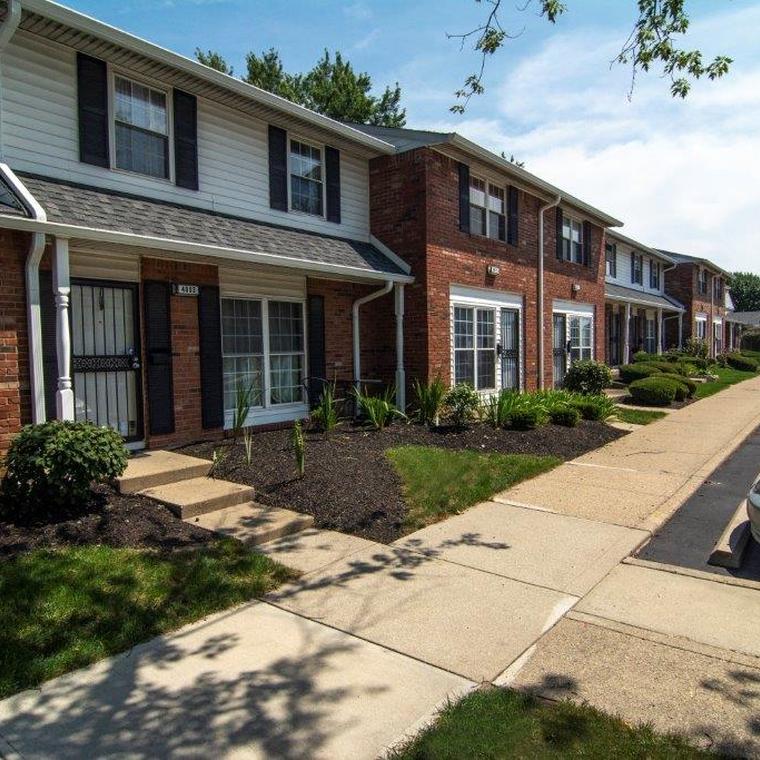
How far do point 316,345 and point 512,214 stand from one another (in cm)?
640

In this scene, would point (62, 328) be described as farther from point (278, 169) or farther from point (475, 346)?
point (475, 346)

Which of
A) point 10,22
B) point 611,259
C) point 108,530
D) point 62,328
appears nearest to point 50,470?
point 108,530

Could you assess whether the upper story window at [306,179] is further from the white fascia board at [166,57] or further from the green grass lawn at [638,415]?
the green grass lawn at [638,415]

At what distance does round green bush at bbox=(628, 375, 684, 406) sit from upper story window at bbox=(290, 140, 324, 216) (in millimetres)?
9719

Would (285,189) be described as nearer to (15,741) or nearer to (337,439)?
(337,439)

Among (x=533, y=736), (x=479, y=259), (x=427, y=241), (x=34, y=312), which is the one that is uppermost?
(x=427, y=241)

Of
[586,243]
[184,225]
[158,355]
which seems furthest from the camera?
[586,243]

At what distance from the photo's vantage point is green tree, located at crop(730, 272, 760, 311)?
86.7 m

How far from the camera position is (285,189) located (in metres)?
10.5

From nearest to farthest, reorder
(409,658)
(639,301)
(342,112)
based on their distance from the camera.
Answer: (409,658) → (639,301) → (342,112)

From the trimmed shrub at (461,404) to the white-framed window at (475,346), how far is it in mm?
2120

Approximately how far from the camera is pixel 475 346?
13.3 m

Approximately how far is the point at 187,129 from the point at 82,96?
4.99 ft

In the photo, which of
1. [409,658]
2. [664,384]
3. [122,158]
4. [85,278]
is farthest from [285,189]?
[664,384]
